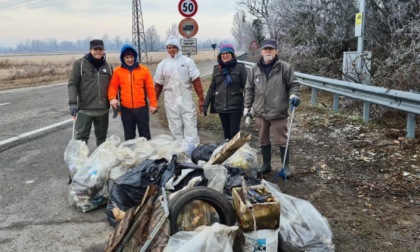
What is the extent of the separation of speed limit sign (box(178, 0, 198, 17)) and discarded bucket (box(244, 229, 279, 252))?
25.9ft

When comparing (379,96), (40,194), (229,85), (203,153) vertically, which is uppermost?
(229,85)

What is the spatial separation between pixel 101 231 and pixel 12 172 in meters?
2.65

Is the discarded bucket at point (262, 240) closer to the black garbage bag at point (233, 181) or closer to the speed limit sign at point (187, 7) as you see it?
the black garbage bag at point (233, 181)

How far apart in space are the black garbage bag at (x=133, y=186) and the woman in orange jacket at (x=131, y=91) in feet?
6.11

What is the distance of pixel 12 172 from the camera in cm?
588

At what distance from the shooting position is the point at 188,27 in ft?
33.6

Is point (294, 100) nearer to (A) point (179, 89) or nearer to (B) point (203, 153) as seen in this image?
(B) point (203, 153)

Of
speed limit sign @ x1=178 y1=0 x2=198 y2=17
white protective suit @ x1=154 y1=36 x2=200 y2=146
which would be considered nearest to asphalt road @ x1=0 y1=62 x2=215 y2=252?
white protective suit @ x1=154 y1=36 x2=200 y2=146

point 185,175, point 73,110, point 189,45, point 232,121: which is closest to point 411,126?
point 232,121

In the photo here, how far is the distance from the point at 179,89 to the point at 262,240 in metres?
3.83

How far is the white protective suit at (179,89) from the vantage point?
6.37m

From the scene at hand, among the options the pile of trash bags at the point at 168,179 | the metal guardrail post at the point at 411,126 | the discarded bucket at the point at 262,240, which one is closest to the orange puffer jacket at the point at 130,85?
the pile of trash bags at the point at 168,179

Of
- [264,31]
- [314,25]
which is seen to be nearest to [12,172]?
[314,25]

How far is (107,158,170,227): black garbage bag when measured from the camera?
4086mm
